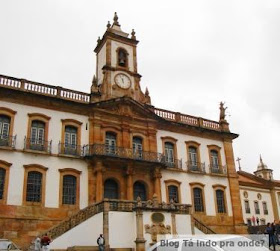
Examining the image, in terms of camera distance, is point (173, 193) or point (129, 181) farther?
point (173, 193)

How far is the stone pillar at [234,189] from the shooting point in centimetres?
2925

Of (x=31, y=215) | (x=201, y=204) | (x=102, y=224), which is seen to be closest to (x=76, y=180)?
(x=31, y=215)

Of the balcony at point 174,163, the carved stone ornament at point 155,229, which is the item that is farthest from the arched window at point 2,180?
the balcony at point 174,163

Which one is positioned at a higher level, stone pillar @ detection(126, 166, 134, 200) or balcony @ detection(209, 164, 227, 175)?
balcony @ detection(209, 164, 227, 175)

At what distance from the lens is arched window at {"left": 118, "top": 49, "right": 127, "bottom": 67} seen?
96.8ft

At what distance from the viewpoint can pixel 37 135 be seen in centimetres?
2338

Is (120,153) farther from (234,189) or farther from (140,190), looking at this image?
(234,189)

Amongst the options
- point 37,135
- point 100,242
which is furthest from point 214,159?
point 100,242

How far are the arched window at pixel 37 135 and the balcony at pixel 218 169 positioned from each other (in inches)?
555

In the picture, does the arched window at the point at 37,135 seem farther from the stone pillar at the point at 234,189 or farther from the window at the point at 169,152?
the stone pillar at the point at 234,189

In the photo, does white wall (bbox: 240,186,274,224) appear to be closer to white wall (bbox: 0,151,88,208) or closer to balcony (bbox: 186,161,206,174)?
balcony (bbox: 186,161,206,174)

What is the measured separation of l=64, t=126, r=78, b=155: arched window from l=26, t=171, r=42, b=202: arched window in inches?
100.0

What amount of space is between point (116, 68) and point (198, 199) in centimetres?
1234

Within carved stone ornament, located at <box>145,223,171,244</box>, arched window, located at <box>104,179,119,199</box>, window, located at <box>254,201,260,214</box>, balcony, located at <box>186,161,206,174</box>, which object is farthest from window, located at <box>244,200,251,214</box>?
carved stone ornament, located at <box>145,223,171,244</box>
